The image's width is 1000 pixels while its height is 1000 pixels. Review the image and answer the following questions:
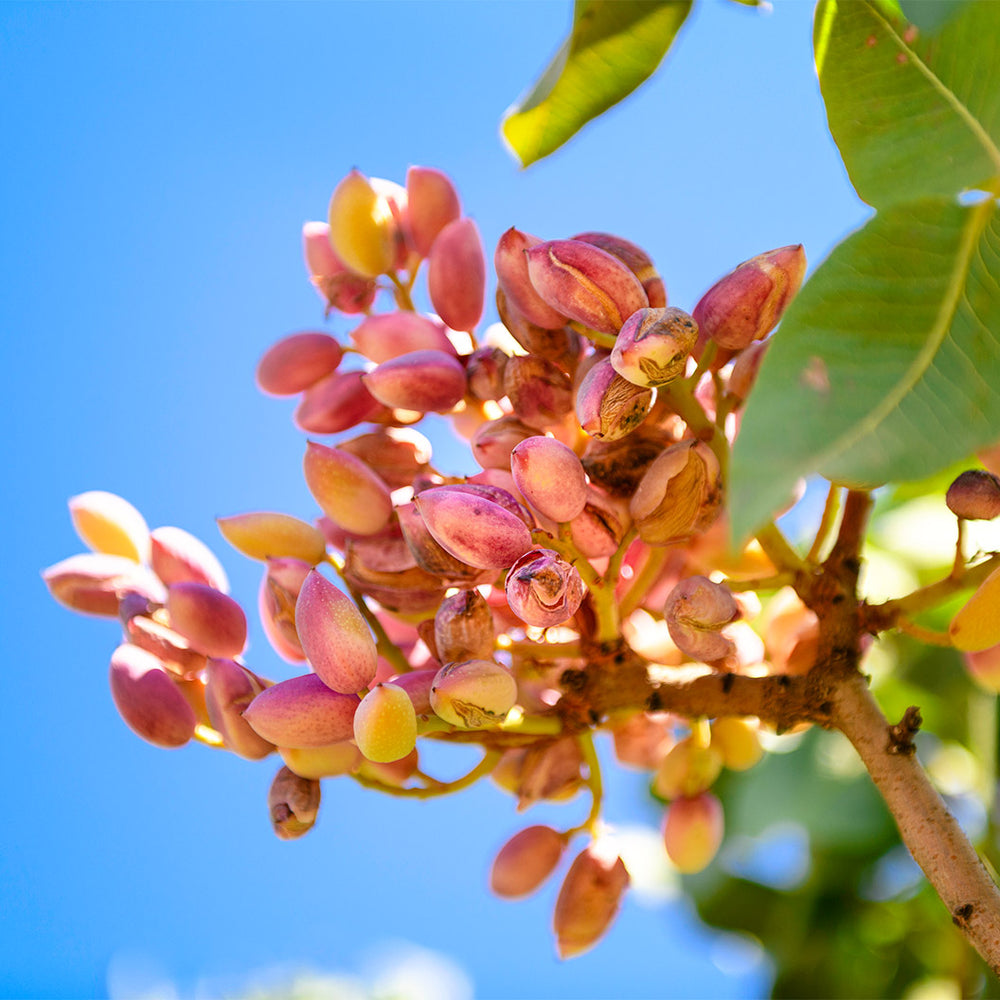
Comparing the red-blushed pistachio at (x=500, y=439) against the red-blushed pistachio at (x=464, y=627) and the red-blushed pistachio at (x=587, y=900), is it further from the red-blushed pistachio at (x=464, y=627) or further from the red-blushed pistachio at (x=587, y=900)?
the red-blushed pistachio at (x=587, y=900)

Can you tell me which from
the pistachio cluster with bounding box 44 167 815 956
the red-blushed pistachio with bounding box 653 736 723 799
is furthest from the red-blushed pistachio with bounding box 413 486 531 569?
the red-blushed pistachio with bounding box 653 736 723 799

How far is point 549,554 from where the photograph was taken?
0.38 m

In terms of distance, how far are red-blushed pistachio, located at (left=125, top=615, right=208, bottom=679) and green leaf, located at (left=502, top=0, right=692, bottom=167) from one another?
0.28 m

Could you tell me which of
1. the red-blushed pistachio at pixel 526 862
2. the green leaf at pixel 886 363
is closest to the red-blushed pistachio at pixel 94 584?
the red-blushed pistachio at pixel 526 862

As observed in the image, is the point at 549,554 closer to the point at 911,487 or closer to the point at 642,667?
the point at 642,667

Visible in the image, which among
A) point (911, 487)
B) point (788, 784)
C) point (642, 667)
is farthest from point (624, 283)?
point (788, 784)

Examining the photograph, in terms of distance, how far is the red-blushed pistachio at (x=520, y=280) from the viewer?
1.43 feet

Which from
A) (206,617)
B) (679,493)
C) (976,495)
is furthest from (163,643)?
(976,495)

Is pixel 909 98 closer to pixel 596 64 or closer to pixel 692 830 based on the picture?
pixel 596 64

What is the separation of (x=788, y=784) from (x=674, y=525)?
2.18 ft

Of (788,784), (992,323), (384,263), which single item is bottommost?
(788,784)

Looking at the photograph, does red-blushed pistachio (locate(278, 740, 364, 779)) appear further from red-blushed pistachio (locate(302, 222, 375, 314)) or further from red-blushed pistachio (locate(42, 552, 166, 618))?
red-blushed pistachio (locate(302, 222, 375, 314))

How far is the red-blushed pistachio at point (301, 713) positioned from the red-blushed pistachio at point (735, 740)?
0.23 m

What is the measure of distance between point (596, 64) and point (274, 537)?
0.26 metres
